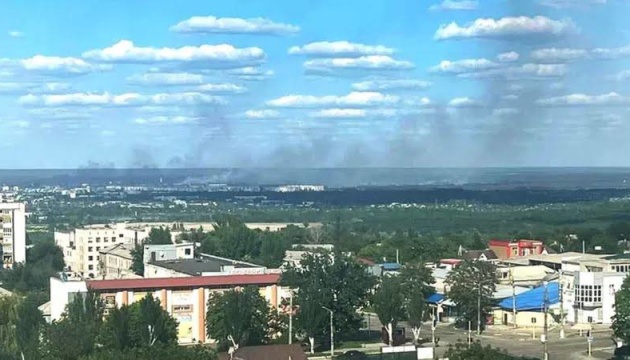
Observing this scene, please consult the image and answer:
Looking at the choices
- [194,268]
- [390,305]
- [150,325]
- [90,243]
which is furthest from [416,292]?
[90,243]

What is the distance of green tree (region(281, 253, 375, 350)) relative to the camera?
74.4 ft

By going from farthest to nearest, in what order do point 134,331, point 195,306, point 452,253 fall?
1. point 452,253
2. point 195,306
3. point 134,331

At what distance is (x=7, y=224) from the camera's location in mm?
41000

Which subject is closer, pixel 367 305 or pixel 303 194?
pixel 367 305

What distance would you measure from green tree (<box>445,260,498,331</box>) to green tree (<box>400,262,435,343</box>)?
102 cm

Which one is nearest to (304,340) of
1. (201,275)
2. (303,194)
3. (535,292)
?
(201,275)

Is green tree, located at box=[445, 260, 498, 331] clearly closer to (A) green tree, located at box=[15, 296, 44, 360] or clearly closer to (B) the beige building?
(A) green tree, located at box=[15, 296, 44, 360]

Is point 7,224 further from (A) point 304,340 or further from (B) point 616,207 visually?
(B) point 616,207

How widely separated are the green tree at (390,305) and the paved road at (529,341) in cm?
114

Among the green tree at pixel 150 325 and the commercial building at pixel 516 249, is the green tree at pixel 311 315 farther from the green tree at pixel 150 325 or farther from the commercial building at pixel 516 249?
the commercial building at pixel 516 249

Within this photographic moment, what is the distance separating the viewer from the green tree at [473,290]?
85.1ft

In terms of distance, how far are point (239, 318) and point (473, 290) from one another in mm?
7181

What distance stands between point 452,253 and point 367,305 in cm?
1593

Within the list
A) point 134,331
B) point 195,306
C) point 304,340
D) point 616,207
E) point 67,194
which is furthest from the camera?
point 67,194
